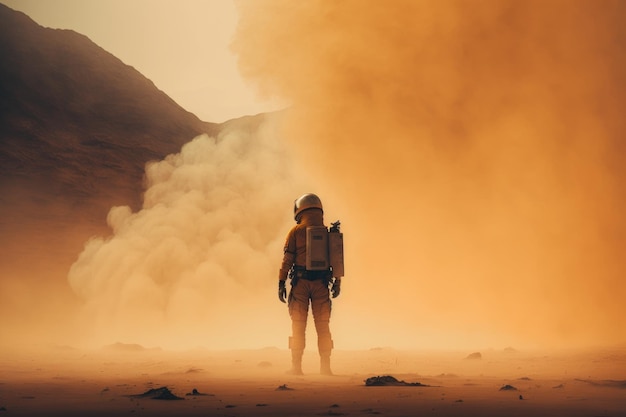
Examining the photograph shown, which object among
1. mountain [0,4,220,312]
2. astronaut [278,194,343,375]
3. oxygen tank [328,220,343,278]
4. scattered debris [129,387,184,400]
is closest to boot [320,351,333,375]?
astronaut [278,194,343,375]

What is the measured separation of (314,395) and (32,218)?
106 ft

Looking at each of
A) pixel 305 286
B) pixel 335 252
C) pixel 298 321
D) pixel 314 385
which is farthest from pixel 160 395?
pixel 335 252

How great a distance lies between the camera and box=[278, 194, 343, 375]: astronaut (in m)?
10.6

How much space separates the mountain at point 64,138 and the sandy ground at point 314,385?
20.6 metres

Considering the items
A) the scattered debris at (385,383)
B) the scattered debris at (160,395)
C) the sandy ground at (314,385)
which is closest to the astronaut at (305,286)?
the sandy ground at (314,385)

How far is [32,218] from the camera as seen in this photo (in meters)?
35.9

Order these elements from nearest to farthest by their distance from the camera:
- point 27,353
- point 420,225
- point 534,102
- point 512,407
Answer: point 512,407 < point 27,353 < point 534,102 < point 420,225

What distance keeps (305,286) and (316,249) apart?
65 centimetres

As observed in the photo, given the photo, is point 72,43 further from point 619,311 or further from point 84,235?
point 619,311

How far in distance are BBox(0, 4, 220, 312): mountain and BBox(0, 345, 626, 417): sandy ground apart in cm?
2062

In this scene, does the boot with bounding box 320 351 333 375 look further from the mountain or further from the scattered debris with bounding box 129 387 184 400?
the mountain

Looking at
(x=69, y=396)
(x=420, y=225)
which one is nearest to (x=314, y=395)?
(x=69, y=396)

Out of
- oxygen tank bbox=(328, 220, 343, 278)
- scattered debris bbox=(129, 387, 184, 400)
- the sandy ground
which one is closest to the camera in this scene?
the sandy ground

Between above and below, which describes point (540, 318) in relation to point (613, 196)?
below
